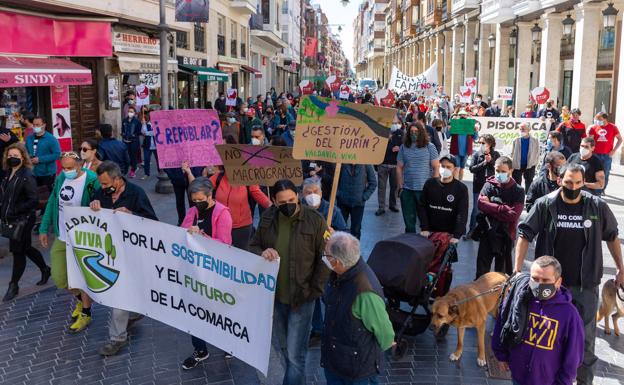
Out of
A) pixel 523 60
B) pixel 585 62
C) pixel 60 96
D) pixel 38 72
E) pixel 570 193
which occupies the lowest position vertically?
pixel 570 193

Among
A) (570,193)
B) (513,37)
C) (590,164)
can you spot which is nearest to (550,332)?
(570,193)

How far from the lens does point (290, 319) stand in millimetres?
4887

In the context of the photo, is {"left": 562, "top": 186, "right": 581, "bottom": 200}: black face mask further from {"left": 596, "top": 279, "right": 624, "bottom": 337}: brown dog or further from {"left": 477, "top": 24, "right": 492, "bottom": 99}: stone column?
{"left": 477, "top": 24, "right": 492, "bottom": 99}: stone column

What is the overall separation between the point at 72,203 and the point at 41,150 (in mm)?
3804

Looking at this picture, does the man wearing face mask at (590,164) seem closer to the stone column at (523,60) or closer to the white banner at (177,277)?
the white banner at (177,277)

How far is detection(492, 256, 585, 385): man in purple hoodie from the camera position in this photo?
388cm

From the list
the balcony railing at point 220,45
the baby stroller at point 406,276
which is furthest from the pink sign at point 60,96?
the balcony railing at point 220,45

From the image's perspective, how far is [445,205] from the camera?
276 inches

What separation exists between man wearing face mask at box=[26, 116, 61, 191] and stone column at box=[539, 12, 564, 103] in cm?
2153

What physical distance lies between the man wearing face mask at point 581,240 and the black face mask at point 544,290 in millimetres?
1138

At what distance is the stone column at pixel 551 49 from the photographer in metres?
25.8

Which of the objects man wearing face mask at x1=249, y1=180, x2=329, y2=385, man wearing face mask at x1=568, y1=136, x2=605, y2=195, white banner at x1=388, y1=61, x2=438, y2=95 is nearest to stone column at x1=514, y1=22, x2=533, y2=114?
white banner at x1=388, y1=61, x2=438, y2=95

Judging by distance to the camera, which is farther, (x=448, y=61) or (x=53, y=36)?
(x=448, y=61)

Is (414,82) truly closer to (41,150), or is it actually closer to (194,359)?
(41,150)
